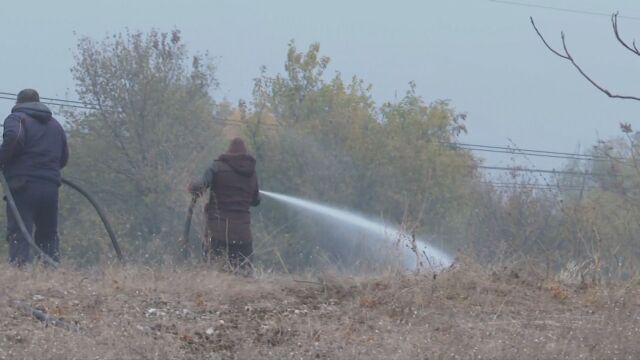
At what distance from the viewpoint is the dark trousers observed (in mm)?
8531

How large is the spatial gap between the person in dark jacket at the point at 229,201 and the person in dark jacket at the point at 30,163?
4.75 feet

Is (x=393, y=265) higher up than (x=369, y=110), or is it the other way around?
(x=369, y=110)

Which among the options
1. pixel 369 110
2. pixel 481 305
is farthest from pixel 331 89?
pixel 481 305

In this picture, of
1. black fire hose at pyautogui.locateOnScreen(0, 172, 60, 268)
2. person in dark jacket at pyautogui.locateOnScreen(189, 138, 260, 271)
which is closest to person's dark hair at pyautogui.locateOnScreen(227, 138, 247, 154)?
person in dark jacket at pyautogui.locateOnScreen(189, 138, 260, 271)

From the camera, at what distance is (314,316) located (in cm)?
644

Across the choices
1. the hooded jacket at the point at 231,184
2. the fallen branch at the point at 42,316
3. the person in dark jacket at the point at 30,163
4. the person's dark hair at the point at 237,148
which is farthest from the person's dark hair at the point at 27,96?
the fallen branch at the point at 42,316

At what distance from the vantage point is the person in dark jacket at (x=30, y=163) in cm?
848

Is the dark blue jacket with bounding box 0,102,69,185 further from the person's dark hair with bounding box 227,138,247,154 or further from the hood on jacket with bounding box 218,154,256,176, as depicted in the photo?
the person's dark hair with bounding box 227,138,247,154

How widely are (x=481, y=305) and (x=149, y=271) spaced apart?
227cm

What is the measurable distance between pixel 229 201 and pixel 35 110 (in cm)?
198

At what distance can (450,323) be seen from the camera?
636 centimetres

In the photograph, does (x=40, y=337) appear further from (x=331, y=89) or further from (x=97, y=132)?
(x=331, y=89)

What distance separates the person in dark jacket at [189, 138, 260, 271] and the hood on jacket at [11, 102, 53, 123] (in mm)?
1586

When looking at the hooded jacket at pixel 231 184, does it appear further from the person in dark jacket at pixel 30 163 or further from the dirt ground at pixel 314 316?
the dirt ground at pixel 314 316
